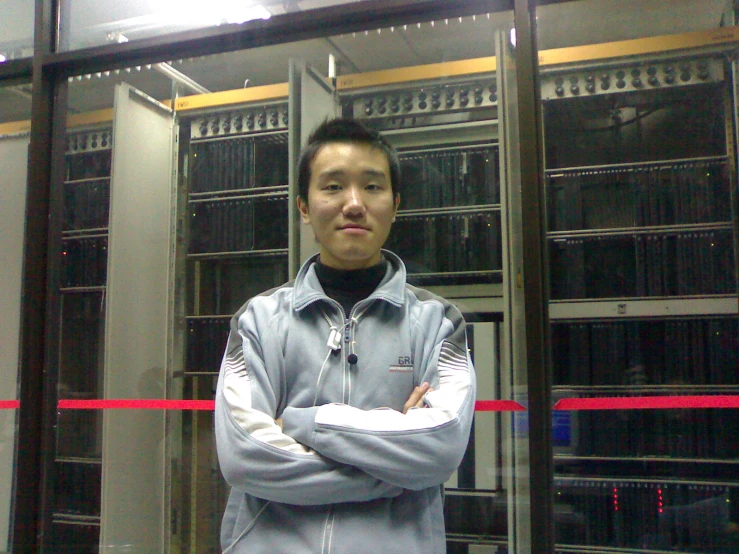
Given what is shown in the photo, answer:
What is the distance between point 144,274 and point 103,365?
1.51 feet

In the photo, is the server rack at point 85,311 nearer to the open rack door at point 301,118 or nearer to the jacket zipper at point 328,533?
the open rack door at point 301,118

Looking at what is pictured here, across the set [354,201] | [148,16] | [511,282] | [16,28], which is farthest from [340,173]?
[16,28]

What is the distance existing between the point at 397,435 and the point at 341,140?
31.2 inches

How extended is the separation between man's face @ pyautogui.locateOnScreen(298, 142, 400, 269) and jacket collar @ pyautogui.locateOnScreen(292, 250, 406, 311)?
→ 6cm

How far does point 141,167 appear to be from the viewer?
10.0 feet

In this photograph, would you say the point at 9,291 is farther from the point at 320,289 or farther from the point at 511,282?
the point at 511,282

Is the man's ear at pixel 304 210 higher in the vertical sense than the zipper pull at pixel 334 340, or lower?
higher

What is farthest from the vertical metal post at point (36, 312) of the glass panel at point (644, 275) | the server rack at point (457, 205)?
the glass panel at point (644, 275)

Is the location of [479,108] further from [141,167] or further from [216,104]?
[141,167]

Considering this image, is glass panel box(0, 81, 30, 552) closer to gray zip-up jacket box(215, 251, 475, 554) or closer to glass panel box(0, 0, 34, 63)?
glass panel box(0, 0, 34, 63)

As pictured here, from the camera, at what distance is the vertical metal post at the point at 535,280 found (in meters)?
1.79

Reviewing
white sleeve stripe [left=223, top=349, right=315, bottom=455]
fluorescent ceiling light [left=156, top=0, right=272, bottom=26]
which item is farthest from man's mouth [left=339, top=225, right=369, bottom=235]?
fluorescent ceiling light [left=156, top=0, right=272, bottom=26]

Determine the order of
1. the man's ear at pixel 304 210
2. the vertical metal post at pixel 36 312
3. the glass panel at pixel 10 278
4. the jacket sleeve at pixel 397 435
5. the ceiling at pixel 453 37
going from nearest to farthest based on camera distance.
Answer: the jacket sleeve at pixel 397 435 < the man's ear at pixel 304 210 < the vertical metal post at pixel 36 312 < the ceiling at pixel 453 37 < the glass panel at pixel 10 278

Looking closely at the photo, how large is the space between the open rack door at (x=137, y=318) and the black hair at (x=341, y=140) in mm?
1536
